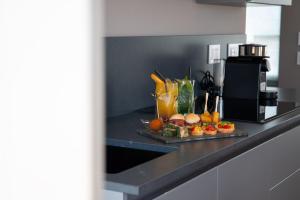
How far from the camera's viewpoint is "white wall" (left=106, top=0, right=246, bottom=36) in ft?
6.73

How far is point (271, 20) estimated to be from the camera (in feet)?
15.6

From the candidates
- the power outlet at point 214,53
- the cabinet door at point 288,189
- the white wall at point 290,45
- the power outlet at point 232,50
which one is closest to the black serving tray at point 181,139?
the cabinet door at point 288,189

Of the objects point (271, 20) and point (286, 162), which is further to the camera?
point (271, 20)

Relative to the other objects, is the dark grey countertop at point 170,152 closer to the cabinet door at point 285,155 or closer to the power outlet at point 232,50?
the cabinet door at point 285,155

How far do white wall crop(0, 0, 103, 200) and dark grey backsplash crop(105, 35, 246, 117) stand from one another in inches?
67.7

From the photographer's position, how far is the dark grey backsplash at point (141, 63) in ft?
6.58

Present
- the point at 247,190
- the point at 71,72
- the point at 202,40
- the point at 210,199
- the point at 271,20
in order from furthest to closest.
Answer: the point at 271,20, the point at 202,40, the point at 247,190, the point at 210,199, the point at 71,72

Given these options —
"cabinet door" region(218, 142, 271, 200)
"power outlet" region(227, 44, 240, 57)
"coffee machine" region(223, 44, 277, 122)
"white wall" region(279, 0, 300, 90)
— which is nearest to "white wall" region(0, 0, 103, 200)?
"cabinet door" region(218, 142, 271, 200)

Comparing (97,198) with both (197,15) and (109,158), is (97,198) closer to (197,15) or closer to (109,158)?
(109,158)

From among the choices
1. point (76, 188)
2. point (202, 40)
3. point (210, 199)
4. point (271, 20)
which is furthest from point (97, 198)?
point (271, 20)

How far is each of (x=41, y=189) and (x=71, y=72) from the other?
59 millimetres

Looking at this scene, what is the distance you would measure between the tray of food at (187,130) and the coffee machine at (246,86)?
0.44 m

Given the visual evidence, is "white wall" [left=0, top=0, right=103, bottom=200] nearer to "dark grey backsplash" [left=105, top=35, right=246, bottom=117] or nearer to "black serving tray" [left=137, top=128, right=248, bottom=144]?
"black serving tray" [left=137, top=128, right=248, bottom=144]

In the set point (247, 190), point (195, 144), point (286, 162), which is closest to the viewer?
point (195, 144)
